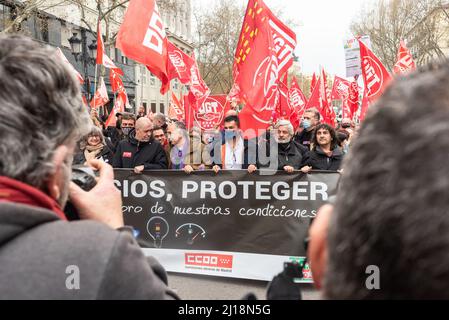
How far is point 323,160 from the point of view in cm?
620

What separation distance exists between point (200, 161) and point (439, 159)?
19.7ft

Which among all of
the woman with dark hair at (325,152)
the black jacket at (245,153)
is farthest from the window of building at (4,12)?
the woman with dark hair at (325,152)

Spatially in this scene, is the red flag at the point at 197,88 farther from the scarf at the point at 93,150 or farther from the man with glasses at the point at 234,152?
the man with glasses at the point at 234,152

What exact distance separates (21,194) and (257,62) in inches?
219

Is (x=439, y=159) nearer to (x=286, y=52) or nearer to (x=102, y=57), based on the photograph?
(x=286, y=52)

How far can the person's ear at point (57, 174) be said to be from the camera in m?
1.23

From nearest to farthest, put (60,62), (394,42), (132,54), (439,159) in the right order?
(439,159)
(60,62)
(132,54)
(394,42)

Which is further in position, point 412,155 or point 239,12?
point 239,12

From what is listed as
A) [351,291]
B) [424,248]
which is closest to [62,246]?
[351,291]

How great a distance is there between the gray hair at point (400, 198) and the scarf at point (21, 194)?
0.69 meters

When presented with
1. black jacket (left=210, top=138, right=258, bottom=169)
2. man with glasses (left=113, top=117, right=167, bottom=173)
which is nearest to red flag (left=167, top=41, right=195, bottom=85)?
man with glasses (left=113, top=117, right=167, bottom=173)

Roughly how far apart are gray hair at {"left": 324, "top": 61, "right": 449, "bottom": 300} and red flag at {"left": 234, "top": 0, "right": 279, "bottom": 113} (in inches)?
214

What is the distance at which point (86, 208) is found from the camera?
1408 mm

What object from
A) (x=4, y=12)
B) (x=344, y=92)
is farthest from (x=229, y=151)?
(x=4, y=12)
